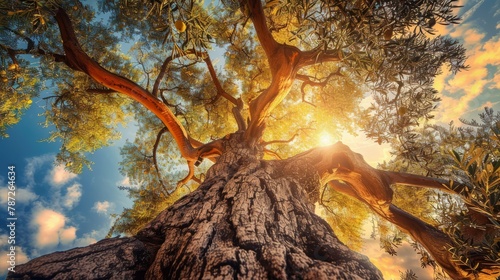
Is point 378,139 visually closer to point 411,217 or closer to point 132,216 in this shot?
point 411,217

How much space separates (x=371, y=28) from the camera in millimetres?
2121

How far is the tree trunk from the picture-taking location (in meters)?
1.51

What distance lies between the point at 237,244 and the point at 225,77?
6863 millimetres

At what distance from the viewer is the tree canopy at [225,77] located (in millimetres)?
2379

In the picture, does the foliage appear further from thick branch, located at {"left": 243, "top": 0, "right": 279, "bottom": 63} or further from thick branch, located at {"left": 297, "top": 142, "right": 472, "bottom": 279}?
thick branch, located at {"left": 243, "top": 0, "right": 279, "bottom": 63}

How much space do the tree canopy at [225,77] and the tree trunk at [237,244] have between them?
133 centimetres

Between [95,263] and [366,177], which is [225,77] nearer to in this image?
[366,177]

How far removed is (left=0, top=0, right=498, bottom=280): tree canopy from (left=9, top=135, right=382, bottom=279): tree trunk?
4.37 feet

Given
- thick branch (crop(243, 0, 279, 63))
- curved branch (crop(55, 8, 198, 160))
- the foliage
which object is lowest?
the foliage

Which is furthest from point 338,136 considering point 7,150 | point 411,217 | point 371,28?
point 7,150

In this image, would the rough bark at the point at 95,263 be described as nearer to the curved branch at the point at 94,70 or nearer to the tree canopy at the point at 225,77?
the tree canopy at the point at 225,77

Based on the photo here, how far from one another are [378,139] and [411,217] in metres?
1.88

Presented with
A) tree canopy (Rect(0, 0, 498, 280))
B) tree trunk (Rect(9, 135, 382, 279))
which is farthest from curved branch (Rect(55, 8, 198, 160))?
tree trunk (Rect(9, 135, 382, 279))

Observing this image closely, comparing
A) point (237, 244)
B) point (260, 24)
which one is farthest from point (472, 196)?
point (260, 24)
